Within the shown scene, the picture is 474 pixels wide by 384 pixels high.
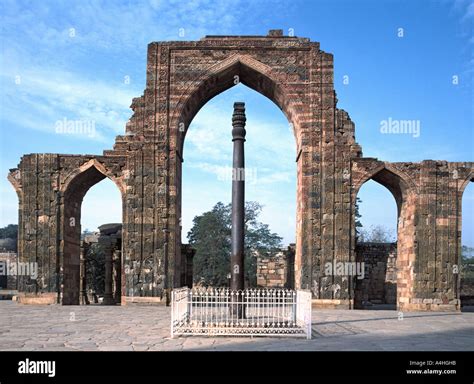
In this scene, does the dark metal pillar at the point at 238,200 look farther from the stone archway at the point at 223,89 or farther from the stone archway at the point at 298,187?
the stone archway at the point at 223,89

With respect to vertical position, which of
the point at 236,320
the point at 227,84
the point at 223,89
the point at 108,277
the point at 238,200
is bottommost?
the point at 108,277

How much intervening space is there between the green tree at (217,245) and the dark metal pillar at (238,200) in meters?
22.4

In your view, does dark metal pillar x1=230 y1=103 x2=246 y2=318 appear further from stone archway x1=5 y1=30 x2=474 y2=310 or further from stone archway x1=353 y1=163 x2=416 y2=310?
stone archway x1=353 y1=163 x2=416 y2=310

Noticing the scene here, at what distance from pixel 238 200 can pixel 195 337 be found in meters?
2.85

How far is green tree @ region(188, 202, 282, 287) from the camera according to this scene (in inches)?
1377

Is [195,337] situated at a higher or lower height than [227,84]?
lower

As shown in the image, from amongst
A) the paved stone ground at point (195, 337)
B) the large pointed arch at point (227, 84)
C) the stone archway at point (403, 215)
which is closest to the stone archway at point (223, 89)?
the large pointed arch at point (227, 84)

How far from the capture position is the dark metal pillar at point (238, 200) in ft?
32.1

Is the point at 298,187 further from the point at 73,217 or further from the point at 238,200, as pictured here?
the point at 73,217

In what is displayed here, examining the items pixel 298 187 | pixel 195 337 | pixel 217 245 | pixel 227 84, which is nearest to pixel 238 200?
pixel 195 337

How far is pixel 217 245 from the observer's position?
120 feet

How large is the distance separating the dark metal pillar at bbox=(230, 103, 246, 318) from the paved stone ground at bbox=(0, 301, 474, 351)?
1.61 metres

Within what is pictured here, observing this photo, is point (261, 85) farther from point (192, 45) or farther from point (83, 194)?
point (83, 194)
